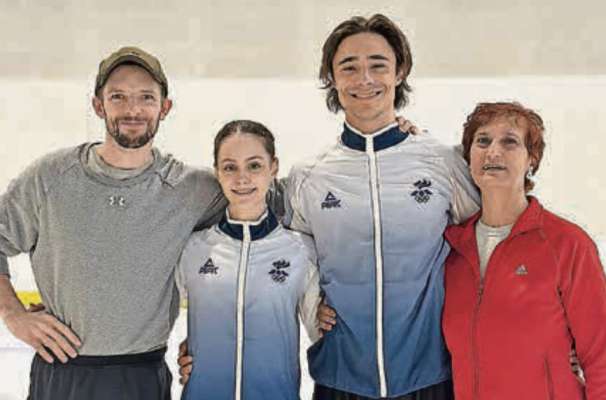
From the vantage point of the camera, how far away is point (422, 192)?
2.21m

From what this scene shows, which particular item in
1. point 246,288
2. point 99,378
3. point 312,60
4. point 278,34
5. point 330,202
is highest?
point 278,34

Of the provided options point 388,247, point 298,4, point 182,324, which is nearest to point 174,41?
point 298,4

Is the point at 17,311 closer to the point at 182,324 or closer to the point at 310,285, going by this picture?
the point at 310,285

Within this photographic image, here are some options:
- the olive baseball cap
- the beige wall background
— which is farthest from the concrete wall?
the olive baseball cap

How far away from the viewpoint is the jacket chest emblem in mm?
2242

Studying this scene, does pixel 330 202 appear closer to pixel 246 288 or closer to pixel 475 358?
pixel 246 288

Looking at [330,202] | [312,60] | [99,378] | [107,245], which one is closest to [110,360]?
[99,378]

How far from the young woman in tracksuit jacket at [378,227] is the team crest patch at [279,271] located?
118mm

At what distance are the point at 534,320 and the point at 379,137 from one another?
26.3 inches

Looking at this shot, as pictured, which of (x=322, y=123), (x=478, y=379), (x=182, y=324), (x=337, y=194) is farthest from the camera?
(x=322, y=123)

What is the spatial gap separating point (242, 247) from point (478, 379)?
29.1 inches

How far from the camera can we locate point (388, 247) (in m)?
2.17

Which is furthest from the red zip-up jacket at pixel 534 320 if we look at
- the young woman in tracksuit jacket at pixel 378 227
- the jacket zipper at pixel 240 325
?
the jacket zipper at pixel 240 325

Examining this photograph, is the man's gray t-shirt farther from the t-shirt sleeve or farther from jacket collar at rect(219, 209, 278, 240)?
jacket collar at rect(219, 209, 278, 240)
